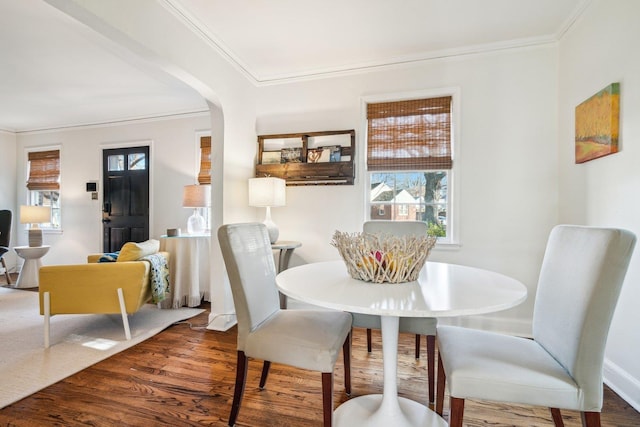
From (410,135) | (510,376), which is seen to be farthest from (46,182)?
(510,376)

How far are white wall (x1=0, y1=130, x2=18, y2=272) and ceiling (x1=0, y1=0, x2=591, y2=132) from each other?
2.26 m

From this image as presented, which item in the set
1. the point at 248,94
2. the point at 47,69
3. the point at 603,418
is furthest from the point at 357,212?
the point at 47,69

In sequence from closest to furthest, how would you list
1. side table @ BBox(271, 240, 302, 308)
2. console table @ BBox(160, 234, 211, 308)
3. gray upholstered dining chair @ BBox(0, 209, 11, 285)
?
side table @ BBox(271, 240, 302, 308) → console table @ BBox(160, 234, 211, 308) → gray upholstered dining chair @ BBox(0, 209, 11, 285)

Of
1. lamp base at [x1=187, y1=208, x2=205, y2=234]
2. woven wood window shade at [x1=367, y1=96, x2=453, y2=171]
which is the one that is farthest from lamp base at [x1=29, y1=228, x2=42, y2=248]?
woven wood window shade at [x1=367, y1=96, x2=453, y2=171]

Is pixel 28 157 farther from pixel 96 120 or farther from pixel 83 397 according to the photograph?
pixel 83 397

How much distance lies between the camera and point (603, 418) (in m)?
1.61

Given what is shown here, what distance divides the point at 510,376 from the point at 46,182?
6.61 meters

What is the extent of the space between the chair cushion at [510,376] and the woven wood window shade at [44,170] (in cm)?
620

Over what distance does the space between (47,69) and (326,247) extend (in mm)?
3296

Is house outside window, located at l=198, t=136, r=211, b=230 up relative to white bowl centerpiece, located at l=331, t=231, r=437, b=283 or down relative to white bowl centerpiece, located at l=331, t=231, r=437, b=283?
up

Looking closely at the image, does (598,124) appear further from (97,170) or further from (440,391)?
(97,170)

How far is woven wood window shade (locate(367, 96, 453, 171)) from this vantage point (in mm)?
2850

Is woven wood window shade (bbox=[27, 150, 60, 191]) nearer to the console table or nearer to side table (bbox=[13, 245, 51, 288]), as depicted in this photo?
side table (bbox=[13, 245, 51, 288])

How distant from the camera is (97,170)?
475cm
